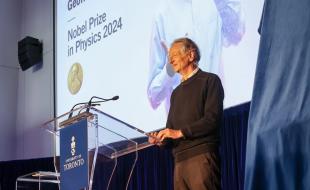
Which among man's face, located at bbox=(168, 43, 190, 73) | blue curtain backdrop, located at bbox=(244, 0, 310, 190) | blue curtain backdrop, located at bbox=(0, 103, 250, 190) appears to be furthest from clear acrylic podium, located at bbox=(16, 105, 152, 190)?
blue curtain backdrop, located at bbox=(244, 0, 310, 190)

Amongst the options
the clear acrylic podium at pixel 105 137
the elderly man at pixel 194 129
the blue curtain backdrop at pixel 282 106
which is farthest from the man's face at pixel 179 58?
the blue curtain backdrop at pixel 282 106

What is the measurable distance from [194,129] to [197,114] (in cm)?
13

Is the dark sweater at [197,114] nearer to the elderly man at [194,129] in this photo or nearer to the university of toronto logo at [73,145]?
the elderly man at [194,129]

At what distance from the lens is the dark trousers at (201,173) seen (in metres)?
2.14

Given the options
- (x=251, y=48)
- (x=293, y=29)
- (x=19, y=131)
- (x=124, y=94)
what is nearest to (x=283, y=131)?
(x=293, y=29)

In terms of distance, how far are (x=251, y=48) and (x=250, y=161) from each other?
2484 mm

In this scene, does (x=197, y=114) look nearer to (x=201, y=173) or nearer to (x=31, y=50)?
(x=201, y=173)

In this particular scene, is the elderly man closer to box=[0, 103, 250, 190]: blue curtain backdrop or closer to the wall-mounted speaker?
box=[0, 103, 250, 190]: blue curtain backdrop

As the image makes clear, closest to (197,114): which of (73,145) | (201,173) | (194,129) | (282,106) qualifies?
(194,129)

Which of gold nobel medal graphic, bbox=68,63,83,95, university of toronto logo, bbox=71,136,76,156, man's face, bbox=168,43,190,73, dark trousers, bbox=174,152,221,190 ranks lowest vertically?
dark trousers, bbox=174,152,221,190

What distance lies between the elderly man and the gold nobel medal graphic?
2.58 m

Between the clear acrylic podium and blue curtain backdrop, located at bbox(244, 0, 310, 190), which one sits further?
the clear acrylic podium

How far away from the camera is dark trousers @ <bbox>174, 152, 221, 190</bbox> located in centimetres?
214

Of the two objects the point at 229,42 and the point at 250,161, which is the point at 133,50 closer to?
the point at 229,42
